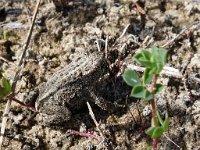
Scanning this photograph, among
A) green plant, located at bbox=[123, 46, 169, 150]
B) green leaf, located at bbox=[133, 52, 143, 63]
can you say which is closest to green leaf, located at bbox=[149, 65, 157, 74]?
green plant, located at bbox=[123, 46, 169, 150]

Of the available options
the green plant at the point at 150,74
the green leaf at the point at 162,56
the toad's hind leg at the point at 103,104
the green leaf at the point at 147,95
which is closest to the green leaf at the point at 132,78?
the green plant at the point at 150,74

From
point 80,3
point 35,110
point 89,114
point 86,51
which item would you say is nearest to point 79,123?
point 89,114

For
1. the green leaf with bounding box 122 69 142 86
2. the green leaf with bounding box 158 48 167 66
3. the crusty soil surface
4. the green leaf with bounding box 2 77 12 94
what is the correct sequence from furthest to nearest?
1. the crusty soil surface
2. the green leaf with bounding box 2 77 12 94
3. the green leaf with bounding box 122 69 142 86
4. the green leaf with bounding box 158 48 167 66

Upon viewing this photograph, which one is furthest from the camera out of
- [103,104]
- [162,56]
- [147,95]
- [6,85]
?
[103,104]

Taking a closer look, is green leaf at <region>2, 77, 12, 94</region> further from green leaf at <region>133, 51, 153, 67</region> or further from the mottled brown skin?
green leaf at <region>133, 51, 153, 67</region>

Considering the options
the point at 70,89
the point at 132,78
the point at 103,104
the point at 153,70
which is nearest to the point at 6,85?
the point at 70,89

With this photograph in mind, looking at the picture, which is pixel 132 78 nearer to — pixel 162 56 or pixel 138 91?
pixel 138 91

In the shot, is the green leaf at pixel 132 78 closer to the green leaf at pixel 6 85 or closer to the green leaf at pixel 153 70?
the green leaf at pixel 153 70

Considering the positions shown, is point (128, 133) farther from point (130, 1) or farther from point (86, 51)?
point (130, 1)
